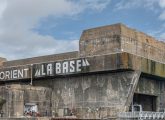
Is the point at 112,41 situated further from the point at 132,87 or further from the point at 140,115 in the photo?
the point at 140,115

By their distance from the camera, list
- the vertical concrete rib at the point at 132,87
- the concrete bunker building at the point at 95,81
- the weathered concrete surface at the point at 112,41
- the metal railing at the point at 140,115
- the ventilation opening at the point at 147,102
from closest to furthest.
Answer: the metal railing at the point at 140,115 → the vertical concrete rib at the point at 132,87 → the concrete bunker building at the point at 95,81 → the weathered concrete surface at the point at 112,41 → the ventilation opening at the point at 147,102

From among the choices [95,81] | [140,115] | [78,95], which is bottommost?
[140,115]

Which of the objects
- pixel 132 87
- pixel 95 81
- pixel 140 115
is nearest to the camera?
pixel 140 115

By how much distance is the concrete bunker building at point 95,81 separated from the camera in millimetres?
33188

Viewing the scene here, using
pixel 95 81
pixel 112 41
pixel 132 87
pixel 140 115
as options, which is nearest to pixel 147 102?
pixel 132 87

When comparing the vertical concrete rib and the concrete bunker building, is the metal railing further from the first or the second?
the vertical concrete rib

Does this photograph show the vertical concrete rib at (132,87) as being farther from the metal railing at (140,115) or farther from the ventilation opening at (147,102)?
the ventilation opening at (147,102)

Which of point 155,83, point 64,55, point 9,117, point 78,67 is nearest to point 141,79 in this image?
point 155,83

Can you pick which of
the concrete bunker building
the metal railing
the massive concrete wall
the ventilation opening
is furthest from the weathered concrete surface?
the metal railing

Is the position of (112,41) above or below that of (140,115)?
above

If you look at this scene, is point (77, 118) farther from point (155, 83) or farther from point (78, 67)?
point (155, 83)

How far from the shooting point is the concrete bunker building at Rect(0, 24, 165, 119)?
3319 centimetres

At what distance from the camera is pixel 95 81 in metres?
34.7

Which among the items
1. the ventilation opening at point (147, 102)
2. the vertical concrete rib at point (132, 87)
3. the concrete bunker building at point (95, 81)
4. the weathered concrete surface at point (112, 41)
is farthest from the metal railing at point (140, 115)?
the weathered concrete surface at point (112, 41)
